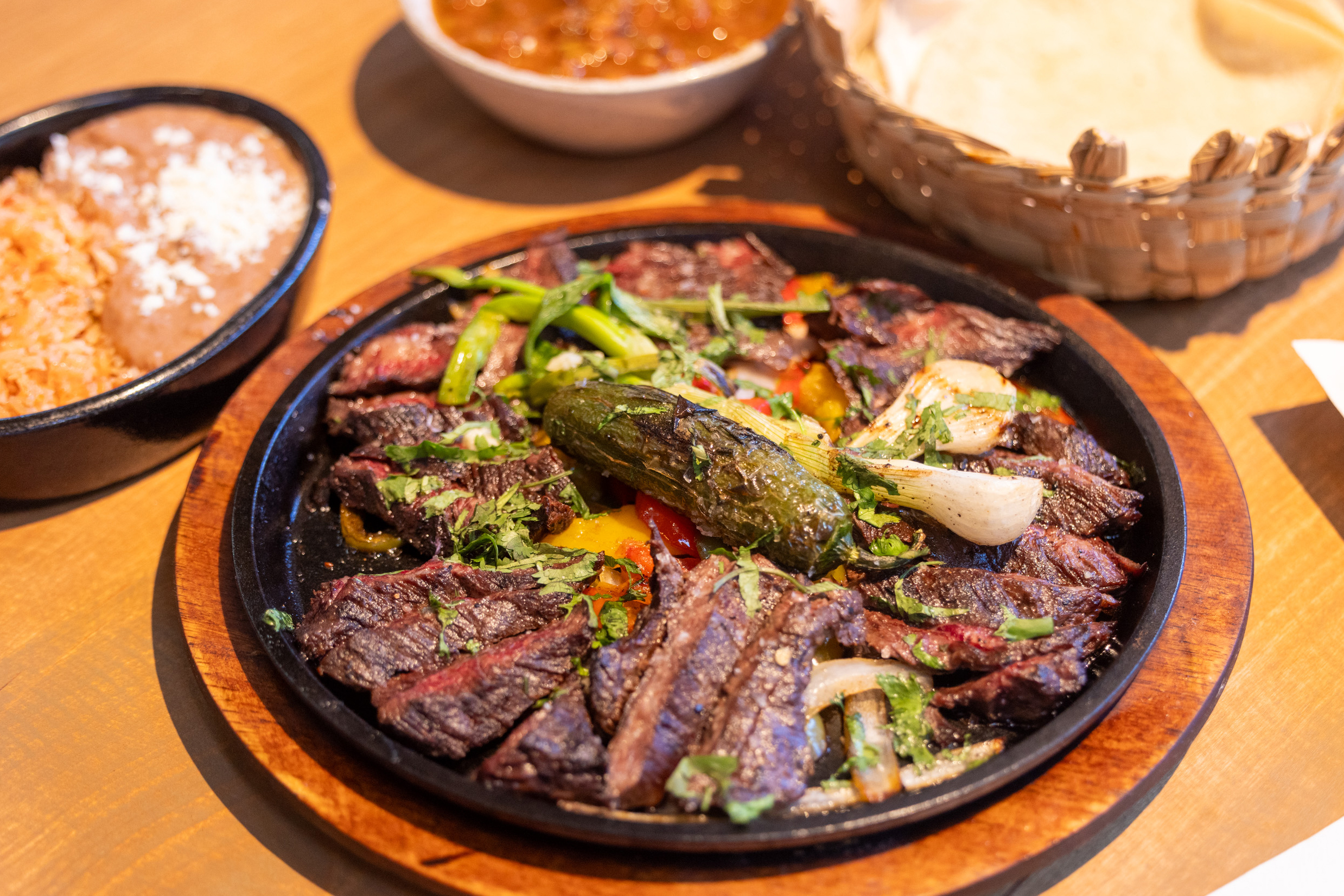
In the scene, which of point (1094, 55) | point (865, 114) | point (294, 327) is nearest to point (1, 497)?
point (294, 327)

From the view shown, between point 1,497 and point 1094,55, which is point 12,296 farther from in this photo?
point 1094,55

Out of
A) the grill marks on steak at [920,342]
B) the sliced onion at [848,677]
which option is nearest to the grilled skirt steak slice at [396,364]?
the grill marks on steak at [920,342]

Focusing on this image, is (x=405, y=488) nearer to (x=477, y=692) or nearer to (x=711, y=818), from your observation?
(x=477, y=692)

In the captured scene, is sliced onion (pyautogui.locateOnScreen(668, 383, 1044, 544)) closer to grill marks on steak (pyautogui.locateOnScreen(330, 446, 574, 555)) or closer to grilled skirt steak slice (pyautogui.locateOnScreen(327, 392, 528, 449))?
grill marks on steak (pyautogui.locateOnScreen(330, 446, 574, 555))

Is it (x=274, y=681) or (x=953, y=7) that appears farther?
(x=953, y=7)

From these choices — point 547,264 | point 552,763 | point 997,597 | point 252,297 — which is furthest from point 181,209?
point 997,597

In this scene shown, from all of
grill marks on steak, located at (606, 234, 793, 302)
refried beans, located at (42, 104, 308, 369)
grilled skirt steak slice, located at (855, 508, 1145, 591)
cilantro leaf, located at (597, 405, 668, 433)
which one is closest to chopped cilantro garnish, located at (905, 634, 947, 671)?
grilled skirt steak slice, located at (855, 508, 1145, 591)
